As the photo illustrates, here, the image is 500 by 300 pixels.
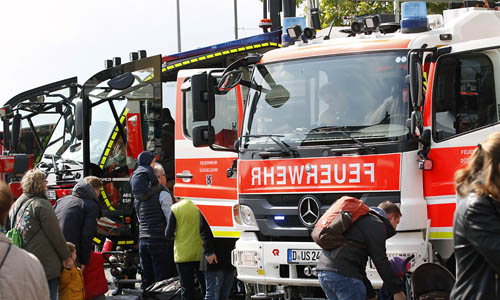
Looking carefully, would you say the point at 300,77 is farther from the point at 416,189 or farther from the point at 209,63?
the point at 209,63

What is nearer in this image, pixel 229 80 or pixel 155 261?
pixel 229 80

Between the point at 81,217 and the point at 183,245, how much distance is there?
1.16m

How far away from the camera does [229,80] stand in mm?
8820

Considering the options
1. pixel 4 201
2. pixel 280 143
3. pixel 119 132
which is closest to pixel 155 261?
pixel 280 143

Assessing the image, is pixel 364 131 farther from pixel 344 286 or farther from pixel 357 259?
pixel 344 286

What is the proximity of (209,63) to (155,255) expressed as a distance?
261 cm

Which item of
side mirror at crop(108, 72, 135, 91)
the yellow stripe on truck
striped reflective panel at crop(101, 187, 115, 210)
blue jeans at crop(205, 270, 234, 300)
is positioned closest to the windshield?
the yellow stripe on truck

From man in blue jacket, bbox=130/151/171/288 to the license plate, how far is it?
8.73ft

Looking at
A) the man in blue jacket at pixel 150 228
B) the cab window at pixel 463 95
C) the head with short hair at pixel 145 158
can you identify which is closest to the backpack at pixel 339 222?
the cab window at pixel 463 95

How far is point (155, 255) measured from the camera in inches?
415

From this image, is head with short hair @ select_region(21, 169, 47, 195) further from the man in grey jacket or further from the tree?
the tree

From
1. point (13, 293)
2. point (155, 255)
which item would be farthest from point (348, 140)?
point (13, 293)

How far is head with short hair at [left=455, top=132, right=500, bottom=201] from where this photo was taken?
418 cm

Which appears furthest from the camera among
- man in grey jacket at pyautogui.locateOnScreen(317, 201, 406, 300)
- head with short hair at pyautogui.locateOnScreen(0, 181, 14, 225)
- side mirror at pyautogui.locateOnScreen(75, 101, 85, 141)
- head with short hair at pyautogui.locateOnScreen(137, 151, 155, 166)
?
side mirror at pyautogui.locateOnScreen(75, 101, 85, 141)
